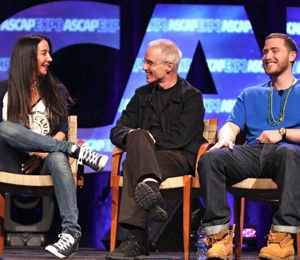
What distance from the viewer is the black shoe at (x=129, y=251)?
2.82 meters

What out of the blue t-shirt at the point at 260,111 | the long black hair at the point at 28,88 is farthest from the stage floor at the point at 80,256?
the blue t-shirt at the point at 260,111

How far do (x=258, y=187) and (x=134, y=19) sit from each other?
8.23 ft

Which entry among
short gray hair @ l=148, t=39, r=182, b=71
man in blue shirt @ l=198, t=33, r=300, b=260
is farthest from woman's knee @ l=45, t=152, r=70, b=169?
short gray hair @ l=148, t=39, r=182, b=71

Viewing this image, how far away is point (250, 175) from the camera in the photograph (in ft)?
9.89

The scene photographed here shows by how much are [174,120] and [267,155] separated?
0.70 meters

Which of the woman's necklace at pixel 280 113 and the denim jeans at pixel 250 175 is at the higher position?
the woman's necklace at pixel 280 113

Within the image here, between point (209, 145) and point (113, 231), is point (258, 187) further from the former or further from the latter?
point (113, 231)

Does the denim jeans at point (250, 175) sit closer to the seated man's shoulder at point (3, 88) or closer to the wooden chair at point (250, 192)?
the wooden chair at point (250, 192)

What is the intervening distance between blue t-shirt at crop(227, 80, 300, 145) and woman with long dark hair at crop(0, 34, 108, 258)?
0.87 m

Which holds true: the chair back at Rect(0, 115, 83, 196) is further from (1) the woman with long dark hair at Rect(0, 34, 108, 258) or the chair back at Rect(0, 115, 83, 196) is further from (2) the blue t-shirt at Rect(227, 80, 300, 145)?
(2) the blue t-shirt at Rect(227, 80, 300, 145)

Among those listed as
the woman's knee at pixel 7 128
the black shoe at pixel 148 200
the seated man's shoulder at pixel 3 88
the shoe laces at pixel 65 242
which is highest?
the seated man's shoulder at pixel 3 88

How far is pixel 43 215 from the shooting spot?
4789 millimetres

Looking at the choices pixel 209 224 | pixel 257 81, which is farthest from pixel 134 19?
pixel 209 224

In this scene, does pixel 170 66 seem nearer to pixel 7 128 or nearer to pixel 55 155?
pixel 55 155
